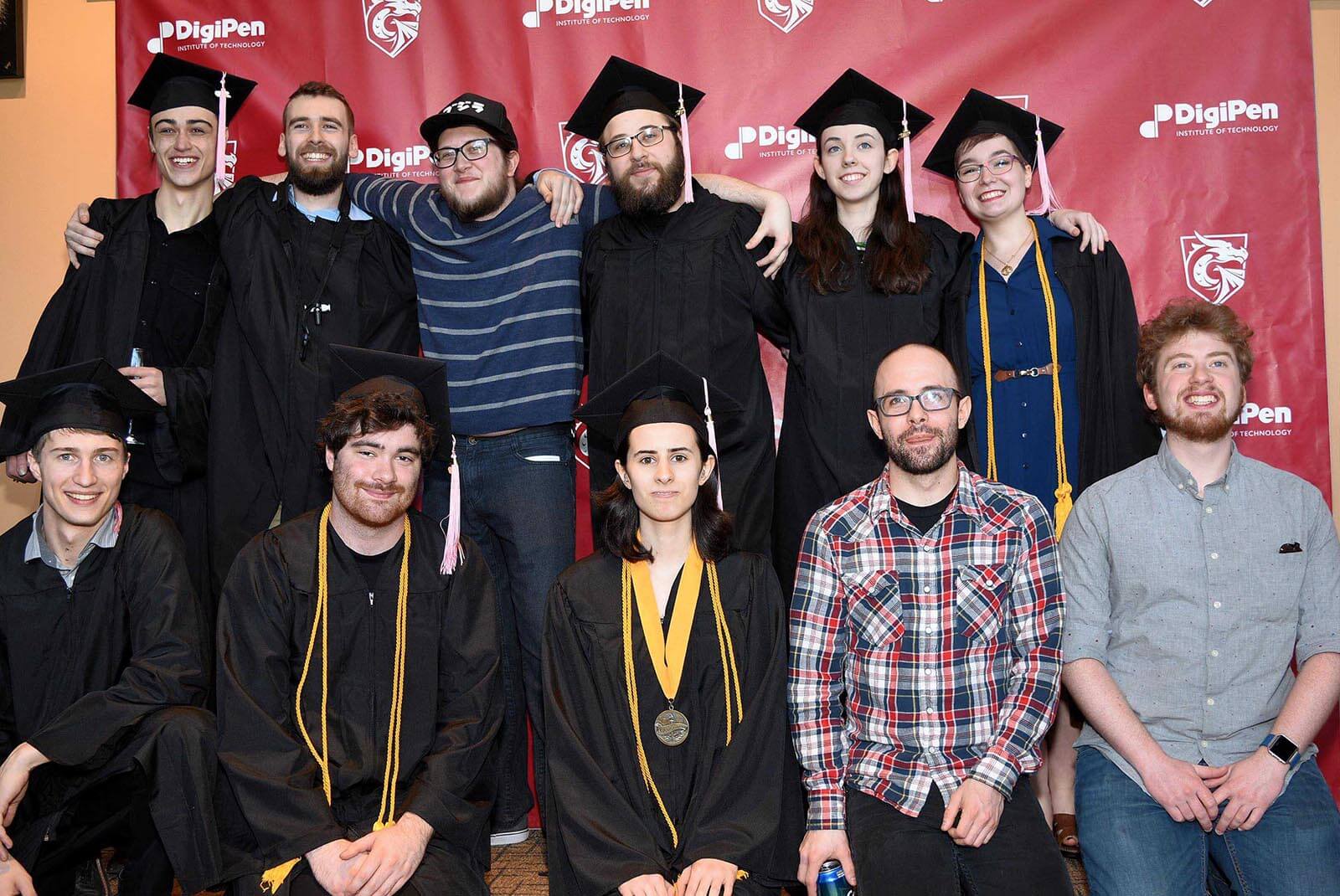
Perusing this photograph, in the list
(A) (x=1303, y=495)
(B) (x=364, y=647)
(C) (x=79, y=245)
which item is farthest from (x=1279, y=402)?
(C) (x=79, y=245)

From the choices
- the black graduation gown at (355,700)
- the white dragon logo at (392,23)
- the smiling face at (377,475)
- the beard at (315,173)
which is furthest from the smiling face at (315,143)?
the black graduation gown at (355,700)

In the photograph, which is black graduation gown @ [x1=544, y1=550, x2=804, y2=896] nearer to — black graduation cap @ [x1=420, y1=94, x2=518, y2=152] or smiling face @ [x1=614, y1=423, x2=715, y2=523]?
smiling face @ [x1=614, y1=423, x2=715, y2=523]

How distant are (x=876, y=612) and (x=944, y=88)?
2617 mm

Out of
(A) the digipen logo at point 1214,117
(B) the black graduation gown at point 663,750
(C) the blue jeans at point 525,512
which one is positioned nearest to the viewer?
(B) the black graduation gown at point 663,750

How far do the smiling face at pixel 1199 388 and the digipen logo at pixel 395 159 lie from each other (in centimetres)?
317

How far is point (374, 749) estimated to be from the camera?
3.03 meters

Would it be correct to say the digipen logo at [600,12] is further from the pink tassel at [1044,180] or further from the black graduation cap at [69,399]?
the black graduation cap at [69,399]

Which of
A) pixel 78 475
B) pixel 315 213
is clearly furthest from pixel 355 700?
pixel 315 213

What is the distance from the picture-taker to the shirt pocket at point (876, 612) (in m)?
2.95

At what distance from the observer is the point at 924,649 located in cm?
292

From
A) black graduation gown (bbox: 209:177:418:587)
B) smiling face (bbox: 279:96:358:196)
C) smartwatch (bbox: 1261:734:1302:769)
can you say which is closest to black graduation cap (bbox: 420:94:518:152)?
smiling face (bbox: 279:96:358:196)

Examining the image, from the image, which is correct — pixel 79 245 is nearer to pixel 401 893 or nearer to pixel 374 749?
pixel 374 749

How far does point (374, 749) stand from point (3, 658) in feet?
4.29

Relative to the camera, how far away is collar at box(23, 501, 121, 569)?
135 inches
